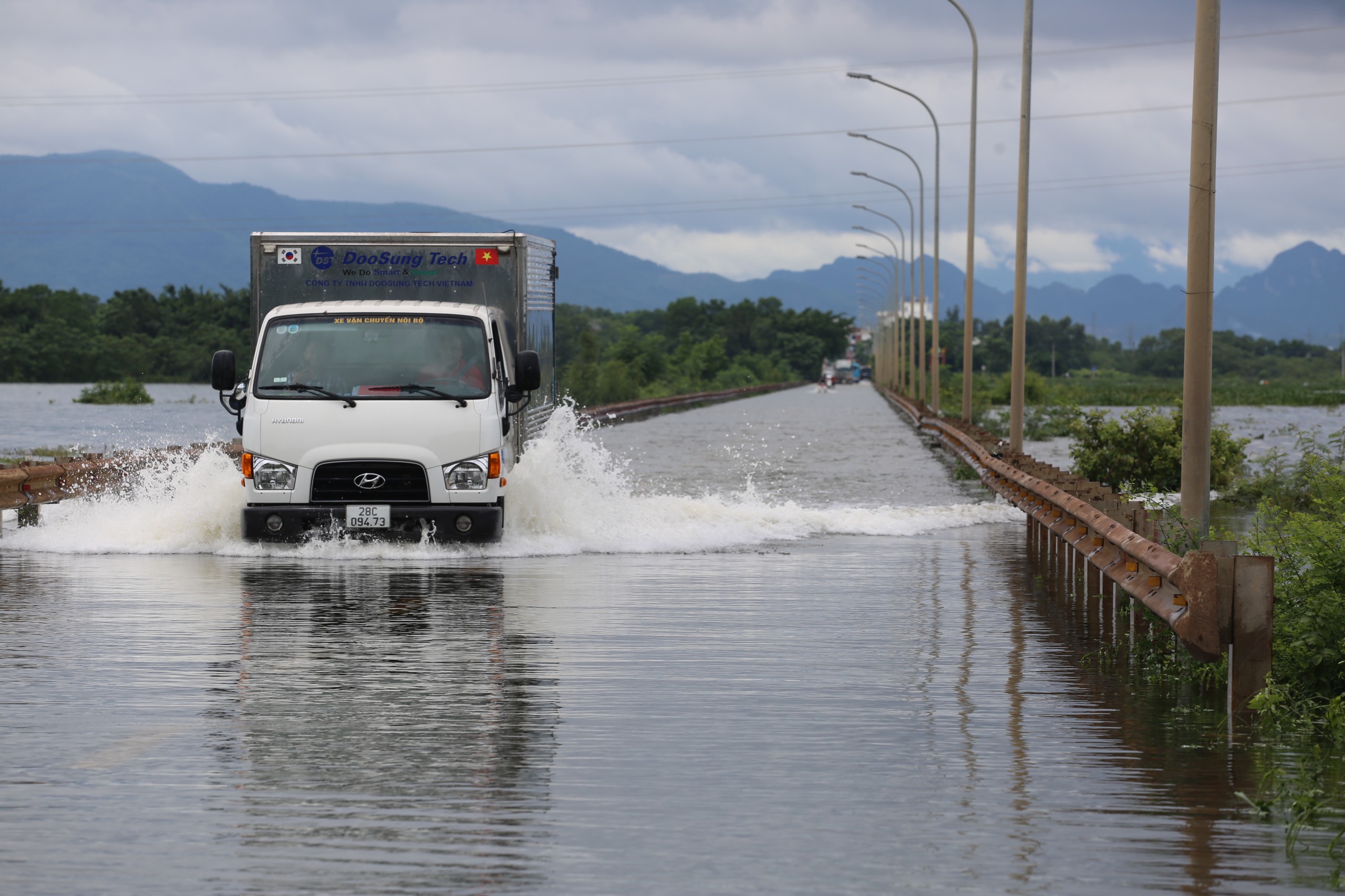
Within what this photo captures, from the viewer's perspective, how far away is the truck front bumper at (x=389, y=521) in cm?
1587

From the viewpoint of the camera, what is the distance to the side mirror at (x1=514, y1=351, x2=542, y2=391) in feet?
51.0

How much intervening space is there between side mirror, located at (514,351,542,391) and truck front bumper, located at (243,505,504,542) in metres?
1.18

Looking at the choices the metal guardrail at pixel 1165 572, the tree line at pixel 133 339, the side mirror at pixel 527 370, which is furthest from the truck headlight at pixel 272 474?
the tree line at pixel 133 339

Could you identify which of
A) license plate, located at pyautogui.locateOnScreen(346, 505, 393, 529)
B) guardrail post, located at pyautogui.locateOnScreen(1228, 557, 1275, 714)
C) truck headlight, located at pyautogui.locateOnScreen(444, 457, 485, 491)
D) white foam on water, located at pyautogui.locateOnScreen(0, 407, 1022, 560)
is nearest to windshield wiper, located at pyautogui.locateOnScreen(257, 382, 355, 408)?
license plate, located at pyautogui.locateOnScreen(346, 505, 393, 529)

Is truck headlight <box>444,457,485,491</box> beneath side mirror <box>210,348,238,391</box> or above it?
beneath

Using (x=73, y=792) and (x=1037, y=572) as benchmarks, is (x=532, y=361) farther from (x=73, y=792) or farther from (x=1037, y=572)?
(x=73, y=792)

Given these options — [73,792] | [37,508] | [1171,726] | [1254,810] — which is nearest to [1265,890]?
[1254,810]

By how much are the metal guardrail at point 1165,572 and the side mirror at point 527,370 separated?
14.8 ft

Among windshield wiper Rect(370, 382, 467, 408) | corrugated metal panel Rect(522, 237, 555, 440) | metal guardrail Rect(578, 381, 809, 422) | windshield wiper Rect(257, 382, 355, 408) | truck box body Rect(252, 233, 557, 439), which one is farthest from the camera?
metal guardrail Rect(578, 381, 809, 422)

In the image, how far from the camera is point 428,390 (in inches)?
635

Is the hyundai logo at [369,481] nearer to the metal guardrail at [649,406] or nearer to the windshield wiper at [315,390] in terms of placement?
the windshield wiper at [315,390]

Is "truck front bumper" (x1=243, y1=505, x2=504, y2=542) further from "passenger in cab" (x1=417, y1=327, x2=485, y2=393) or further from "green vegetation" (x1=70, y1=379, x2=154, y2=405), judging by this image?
"green vegetation" (x1=70, y1=379, x2=154, y2=405)

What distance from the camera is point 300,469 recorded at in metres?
15.8

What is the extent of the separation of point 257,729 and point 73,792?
1.29m
